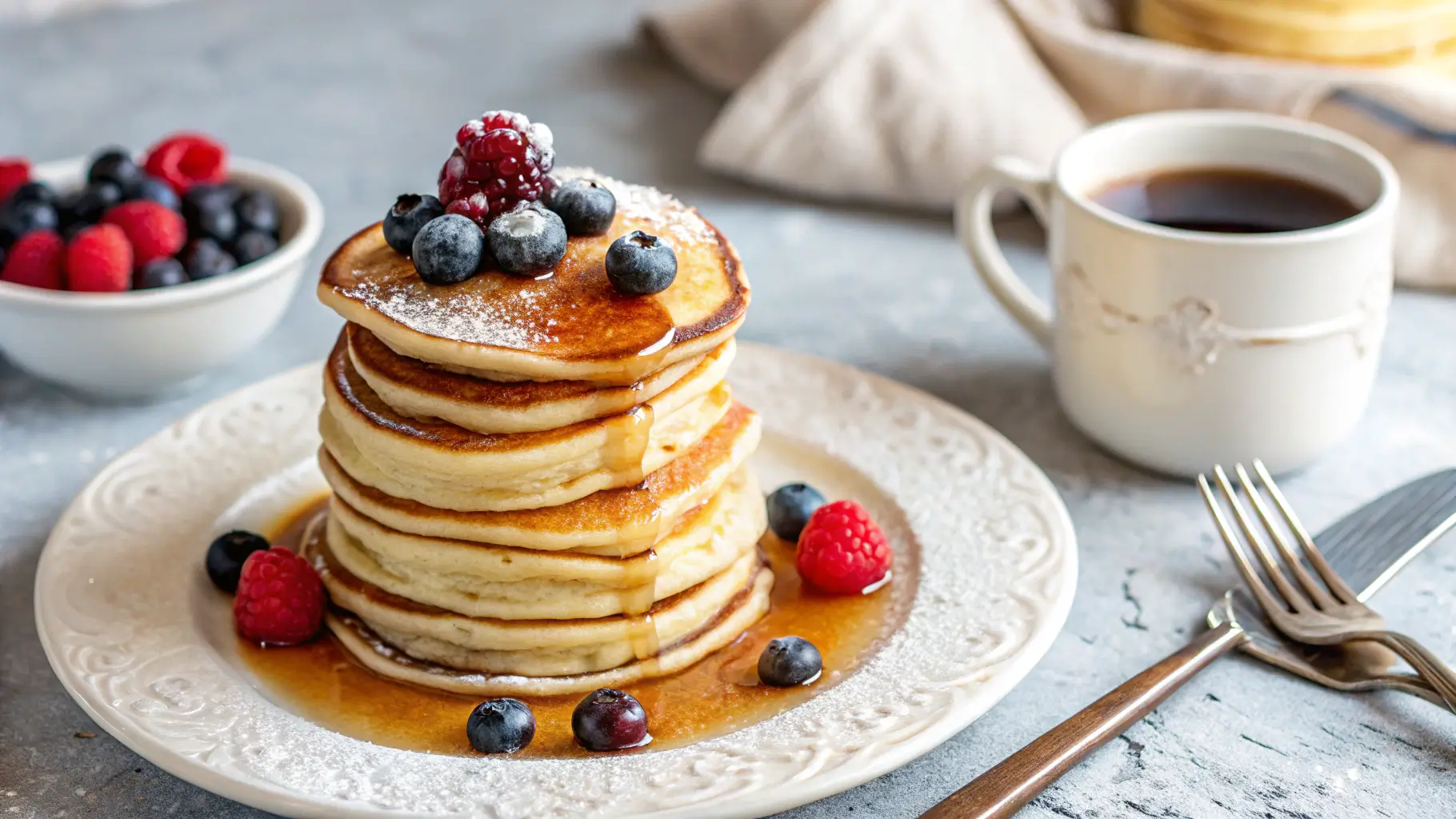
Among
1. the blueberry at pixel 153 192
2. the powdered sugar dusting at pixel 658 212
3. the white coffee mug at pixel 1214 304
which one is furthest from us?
the blueberry at pixel 153 192

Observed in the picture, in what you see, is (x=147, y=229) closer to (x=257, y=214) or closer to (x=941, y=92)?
(x=257, y=214)

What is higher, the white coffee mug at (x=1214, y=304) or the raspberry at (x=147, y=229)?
the white coffee mug at (x=1214, y=304)

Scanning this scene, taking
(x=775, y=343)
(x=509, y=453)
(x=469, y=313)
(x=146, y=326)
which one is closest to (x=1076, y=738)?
(x=509, y=453)

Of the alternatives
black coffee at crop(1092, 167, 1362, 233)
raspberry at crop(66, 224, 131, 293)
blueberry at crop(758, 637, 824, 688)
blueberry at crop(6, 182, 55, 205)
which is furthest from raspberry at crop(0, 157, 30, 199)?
black coffee at crop(1092, 167, 1362, 233)

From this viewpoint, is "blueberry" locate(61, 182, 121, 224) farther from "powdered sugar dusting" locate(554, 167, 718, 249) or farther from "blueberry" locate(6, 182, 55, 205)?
"powdered sugar dusting" locate(554, 167, 718, 249)

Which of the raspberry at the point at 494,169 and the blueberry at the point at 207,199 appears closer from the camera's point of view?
the raspberry at the point at 494,169

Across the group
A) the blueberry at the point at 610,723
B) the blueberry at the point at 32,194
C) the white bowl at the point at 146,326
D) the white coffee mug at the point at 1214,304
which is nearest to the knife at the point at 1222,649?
the white coffee mug at the point at 1214,304

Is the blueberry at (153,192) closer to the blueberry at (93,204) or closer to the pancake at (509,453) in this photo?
the blueberry at (93,204)
